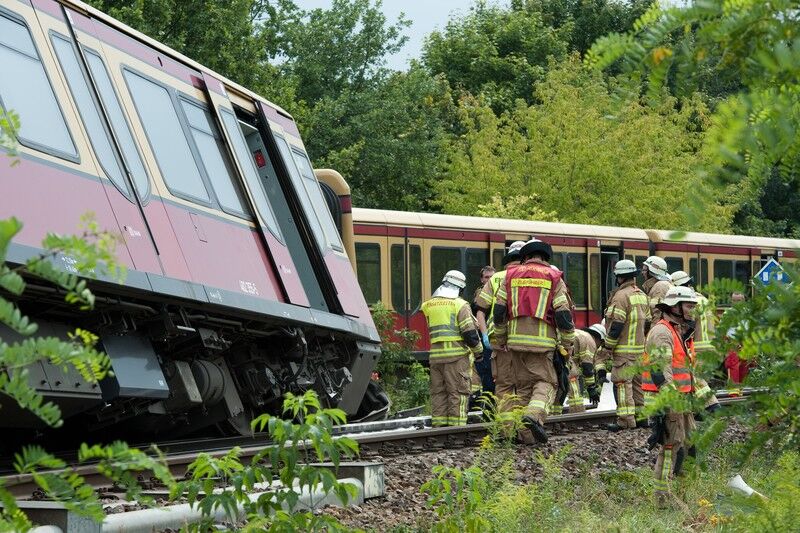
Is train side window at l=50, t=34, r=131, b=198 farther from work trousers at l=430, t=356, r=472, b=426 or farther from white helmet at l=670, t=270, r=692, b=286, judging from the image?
white helmet at l=670, t=270, r=692, b=286

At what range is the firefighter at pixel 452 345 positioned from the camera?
14.9 meters

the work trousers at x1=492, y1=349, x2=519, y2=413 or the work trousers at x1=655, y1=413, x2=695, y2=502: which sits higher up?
the work trousers at x1=655, y1=413, x2=695, y2=502

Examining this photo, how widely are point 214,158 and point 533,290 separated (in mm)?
3295

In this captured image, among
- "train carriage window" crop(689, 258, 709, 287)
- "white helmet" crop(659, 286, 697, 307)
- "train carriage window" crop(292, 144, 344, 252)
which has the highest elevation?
"train carriage window" crop(292, 144, 344, 252)

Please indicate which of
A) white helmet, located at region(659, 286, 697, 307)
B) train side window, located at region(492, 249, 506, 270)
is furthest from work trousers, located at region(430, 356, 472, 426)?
train side window, located at region(492, 249, 506, 270)

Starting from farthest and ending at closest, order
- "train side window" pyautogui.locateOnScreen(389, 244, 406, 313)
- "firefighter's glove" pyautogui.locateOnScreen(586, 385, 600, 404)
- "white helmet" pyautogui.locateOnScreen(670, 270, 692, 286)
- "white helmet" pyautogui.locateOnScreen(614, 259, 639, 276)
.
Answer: "train side window" pyautogui.locateOnScreen(389, 244, 406, 313) < "firefighter's glove" pyautogui.locateOnScreen(586, 385, 600, 404) < "white helmet" pyautogui.locateOnScreen(614, 259, 639, 276) < "white helmet" pyautogui.locateOnScreen(670, 270, 692, 286)

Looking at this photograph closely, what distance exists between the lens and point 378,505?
29.2ft

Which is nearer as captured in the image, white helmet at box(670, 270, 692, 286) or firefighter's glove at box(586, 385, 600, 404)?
white helmet at box(670, 270, 692, 286)

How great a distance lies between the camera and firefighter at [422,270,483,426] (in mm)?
14930

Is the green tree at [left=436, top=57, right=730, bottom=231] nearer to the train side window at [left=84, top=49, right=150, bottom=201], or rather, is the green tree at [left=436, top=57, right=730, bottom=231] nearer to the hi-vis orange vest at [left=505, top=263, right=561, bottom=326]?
the hi-vis orange vest at [left=505, top=263, right=561, bottom=326]

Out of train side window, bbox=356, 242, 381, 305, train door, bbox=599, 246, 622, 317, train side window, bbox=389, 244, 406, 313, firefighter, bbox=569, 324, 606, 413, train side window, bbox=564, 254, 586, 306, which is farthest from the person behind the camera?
train door, bbox=599, 246, 622, 317

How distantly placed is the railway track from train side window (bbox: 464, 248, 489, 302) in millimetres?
7386

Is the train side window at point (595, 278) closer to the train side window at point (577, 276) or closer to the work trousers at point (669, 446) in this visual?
the train side window at point (577, 276)

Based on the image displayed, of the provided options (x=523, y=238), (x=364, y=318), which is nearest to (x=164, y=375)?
(x=364, y=318)
